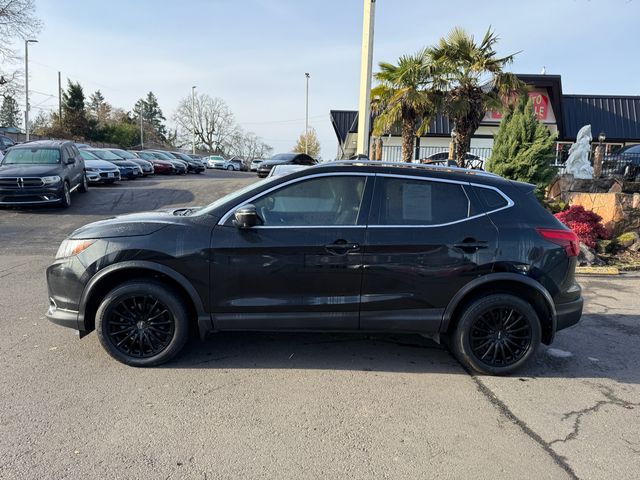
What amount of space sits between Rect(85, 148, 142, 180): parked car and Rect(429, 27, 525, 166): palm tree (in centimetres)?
1583

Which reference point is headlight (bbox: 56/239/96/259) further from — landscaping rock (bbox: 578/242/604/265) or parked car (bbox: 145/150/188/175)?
parked car (bbox: 145/150/188/175)

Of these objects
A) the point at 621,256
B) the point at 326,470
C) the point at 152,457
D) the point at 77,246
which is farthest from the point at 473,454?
the point at 621,256

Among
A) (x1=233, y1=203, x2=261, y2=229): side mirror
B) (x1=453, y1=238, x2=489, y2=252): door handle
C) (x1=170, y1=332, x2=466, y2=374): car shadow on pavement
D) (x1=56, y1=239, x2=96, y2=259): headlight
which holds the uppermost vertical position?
(x1=233, y1=203, x2=261, y2=229): side mirror

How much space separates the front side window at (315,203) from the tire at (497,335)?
1.37 meters

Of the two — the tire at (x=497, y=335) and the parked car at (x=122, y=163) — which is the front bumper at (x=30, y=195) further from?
the tire at (x=497, y=335)

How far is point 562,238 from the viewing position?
4027mm

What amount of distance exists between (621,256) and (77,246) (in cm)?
983

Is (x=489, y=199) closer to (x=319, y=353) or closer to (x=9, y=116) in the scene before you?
(x=319, y=353)

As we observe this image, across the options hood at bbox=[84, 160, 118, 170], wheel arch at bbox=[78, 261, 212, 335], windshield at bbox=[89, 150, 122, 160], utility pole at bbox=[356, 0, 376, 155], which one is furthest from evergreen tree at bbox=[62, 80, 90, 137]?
wheel arch at bbox=[78, 261, 212, 335]

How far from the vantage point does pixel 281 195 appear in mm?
3982

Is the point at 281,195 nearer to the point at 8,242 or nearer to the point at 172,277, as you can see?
the point at 172,277

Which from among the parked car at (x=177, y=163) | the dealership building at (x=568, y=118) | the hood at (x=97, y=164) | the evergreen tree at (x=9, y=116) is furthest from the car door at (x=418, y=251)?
the evergreen tree at (x=9, y=116)

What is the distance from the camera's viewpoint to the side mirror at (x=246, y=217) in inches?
148

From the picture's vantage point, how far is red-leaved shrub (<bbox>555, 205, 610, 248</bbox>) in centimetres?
924
